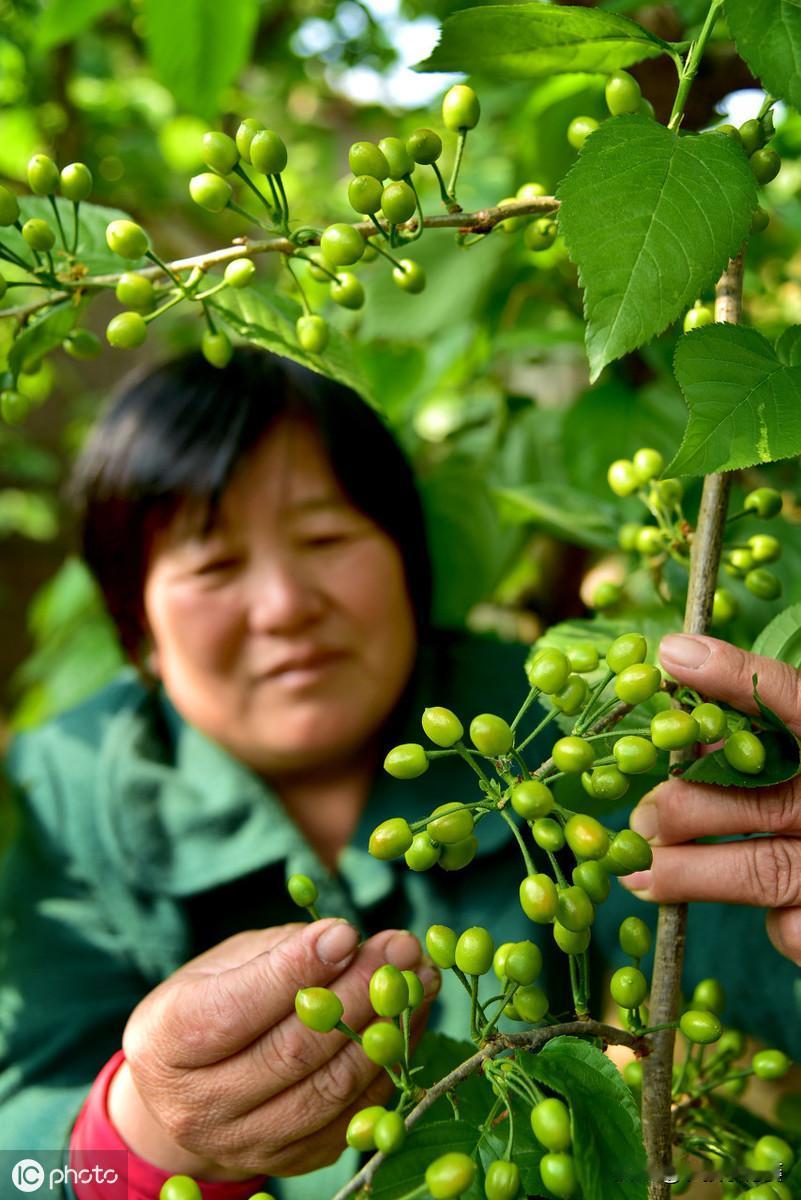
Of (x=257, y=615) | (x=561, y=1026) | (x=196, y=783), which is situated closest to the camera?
(x=561, y=1026)

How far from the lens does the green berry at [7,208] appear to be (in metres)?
0.34

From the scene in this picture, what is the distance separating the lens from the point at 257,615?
637mm

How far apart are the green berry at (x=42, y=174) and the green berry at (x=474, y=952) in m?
0.27

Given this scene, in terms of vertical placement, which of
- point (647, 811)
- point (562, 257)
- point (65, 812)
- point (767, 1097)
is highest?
point (562, 257)

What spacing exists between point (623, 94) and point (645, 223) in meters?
0.07

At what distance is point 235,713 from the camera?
676 millimetres

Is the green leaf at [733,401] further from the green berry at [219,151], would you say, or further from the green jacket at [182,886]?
the green jacket at [182,886]

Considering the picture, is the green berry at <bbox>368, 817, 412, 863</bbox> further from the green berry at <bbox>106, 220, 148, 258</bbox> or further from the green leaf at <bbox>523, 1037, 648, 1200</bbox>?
the green berry at <bbox>106, 220, 148, 258</bbox>

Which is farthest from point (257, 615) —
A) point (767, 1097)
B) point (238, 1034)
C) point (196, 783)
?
point (767, 1097)

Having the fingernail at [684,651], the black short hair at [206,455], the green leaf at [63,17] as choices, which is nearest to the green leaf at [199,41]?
the green leaf at [63,17]

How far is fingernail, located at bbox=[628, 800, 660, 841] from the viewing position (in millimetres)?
368

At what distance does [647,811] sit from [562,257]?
453 mm

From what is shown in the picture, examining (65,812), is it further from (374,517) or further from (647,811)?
(647,811)

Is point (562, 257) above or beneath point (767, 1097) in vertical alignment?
above
